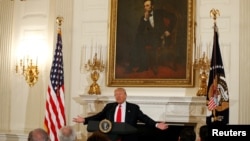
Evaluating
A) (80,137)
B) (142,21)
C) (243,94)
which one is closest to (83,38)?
(142,21)

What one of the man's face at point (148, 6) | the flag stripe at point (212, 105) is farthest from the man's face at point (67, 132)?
the man's face at point (148, 6)

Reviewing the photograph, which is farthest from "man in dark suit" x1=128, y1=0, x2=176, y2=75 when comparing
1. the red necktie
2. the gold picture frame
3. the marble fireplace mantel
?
the red necktie

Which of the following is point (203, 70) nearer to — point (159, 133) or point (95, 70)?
point (159, 133)

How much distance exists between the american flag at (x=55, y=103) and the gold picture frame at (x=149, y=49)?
1.11 metres

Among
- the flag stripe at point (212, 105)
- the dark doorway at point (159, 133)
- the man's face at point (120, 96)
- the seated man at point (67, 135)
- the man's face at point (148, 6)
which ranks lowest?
the dark doorway at point (159, 133)

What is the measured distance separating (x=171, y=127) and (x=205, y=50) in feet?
5.06

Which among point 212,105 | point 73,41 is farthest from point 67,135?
point 73,41

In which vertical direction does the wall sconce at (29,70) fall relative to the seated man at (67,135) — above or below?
above

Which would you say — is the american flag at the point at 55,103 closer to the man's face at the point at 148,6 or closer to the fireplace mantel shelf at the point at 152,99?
the fireplace mantel shelf at the point at 152,99

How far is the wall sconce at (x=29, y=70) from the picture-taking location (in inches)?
366

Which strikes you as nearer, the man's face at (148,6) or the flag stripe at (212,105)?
the flag stripe at (212,105)

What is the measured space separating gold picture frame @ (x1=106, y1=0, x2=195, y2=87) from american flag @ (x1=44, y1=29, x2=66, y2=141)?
43.9 inches

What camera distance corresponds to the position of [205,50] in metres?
8.38

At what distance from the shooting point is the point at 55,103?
313 inches
